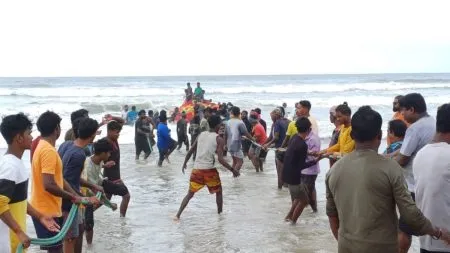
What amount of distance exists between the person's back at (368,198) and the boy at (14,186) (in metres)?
2.28

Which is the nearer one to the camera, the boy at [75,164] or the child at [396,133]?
the boy at [75,164]

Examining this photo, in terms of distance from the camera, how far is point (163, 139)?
50.6 feet

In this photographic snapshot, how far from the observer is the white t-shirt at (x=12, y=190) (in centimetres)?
416

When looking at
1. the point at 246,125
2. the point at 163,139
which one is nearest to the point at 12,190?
the point at 163,139

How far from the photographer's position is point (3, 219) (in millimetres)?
4062

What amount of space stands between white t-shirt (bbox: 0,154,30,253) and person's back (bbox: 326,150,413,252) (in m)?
2.34

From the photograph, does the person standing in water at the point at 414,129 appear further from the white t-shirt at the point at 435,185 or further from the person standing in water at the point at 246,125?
the person standing in water at the point at 246,125

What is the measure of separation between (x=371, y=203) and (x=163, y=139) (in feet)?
39.6

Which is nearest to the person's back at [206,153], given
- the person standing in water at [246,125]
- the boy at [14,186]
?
the boy at [14,186]

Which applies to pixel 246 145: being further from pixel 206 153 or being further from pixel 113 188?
pixel 113 188

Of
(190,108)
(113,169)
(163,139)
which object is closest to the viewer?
(113,169)

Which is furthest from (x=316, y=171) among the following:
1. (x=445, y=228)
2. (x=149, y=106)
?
(x=149, y=106)

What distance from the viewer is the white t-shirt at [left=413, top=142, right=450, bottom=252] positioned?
402 cm

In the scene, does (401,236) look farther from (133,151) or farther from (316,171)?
(133,151)
